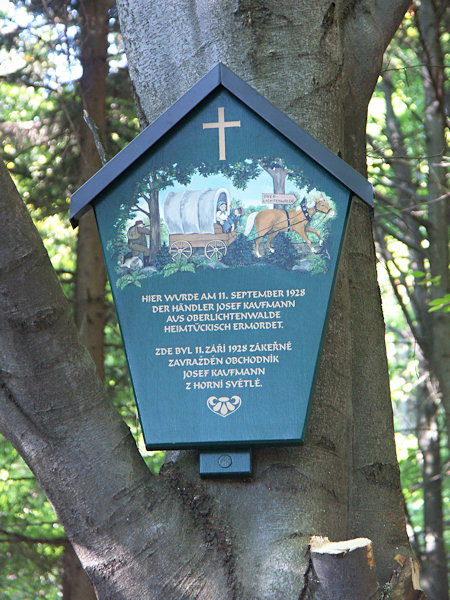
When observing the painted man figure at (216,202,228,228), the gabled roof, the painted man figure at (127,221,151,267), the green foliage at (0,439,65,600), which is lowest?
the green foliage at (0,439,65,600)

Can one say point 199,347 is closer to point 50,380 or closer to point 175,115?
point 50,380

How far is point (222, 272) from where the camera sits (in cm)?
215

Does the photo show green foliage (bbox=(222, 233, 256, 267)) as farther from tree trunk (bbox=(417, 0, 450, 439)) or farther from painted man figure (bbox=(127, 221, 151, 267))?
tree trunk (bbox=(417, 0, 450, 439))

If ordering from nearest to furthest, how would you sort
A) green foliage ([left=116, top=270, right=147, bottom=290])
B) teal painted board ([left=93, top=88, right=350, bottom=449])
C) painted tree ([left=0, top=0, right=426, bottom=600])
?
painted tree ([left=0, top=0, right=426, bottom=600]) < teal painted board ([left=93, top=88, right=350, bottom=449]) < green foliage ([left=116, top=270, right=147, bottom=290])

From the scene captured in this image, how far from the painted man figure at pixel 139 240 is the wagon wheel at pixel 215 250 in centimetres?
19

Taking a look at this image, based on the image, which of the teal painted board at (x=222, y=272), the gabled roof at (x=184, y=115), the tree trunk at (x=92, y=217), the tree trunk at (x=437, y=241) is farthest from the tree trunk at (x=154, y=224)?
the tree trunk at (x=437, y=241)

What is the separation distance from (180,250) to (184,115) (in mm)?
436

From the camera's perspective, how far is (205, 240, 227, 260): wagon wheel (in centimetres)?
217

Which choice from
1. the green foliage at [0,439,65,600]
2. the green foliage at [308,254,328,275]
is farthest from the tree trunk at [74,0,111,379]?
the green foliage at [308,254,328,275]

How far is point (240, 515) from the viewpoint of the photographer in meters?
2.07

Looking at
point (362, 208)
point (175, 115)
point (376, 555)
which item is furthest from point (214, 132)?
point (376, 555)

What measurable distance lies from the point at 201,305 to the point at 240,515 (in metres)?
0.63

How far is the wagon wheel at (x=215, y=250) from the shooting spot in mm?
2172

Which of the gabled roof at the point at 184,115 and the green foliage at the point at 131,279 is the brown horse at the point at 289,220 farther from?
the green foliage at the point at 131,279
